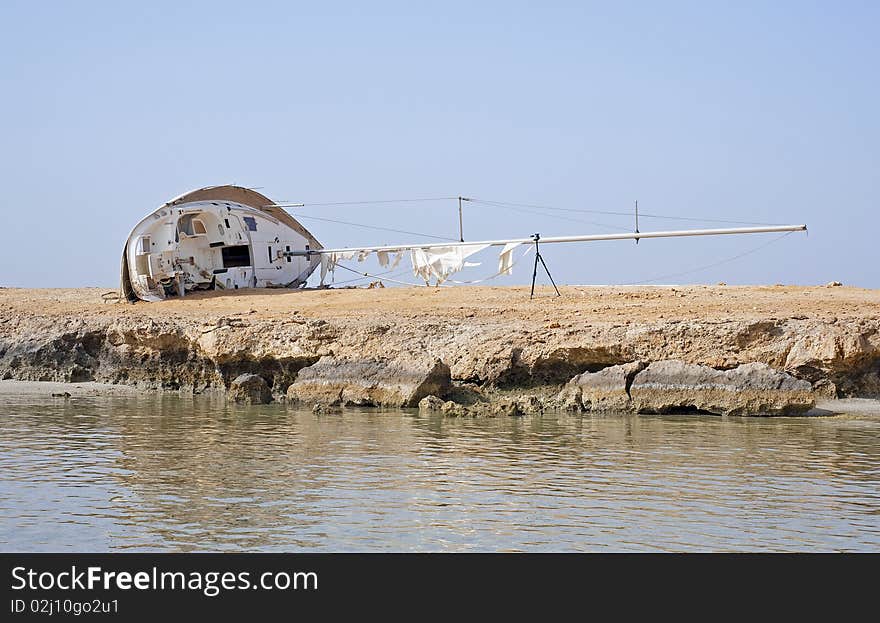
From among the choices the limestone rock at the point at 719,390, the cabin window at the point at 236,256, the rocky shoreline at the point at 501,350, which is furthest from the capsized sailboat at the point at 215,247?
the limestone rock at the point at 719,390

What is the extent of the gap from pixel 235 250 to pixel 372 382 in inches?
499

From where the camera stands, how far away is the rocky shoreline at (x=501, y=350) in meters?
16.6

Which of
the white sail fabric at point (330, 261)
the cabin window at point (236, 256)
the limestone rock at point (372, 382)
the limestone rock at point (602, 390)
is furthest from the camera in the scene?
the white sail fabric at point (330, 261)

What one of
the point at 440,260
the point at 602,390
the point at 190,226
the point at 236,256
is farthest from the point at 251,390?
the point at 236,256

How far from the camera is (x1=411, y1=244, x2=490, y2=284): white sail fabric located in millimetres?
26875

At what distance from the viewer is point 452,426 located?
1538 cm

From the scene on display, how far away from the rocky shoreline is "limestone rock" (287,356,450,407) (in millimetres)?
25

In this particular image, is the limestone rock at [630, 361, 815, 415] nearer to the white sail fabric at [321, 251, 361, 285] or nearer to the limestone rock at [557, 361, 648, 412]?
the limestone rock at [557, 361, 648, 412]

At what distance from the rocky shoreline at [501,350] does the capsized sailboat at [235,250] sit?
3.72 meters

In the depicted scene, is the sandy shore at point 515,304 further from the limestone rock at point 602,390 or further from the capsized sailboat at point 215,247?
the limestone rock at point 602,390

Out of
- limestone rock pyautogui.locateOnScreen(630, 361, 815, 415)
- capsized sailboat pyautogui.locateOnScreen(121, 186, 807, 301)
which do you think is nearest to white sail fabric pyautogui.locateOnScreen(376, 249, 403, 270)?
capsized sailboat pyautogui.locateOnScreen(121, 186, 807, 301)

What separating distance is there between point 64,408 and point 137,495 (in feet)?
26.4
